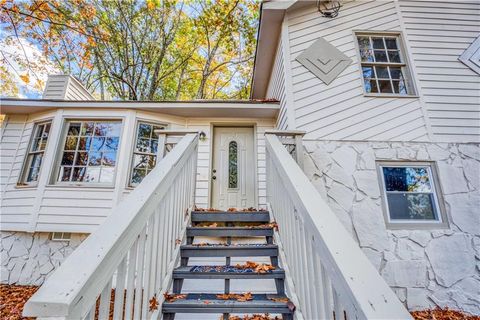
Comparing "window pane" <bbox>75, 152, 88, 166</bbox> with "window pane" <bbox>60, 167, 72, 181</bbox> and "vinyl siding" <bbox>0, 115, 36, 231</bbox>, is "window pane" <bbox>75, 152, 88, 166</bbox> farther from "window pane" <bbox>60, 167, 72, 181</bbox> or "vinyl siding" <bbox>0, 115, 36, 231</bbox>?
"vinyl siding" <bbox>0, 115, 36, 231</bbox>

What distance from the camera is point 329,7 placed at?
4520mm

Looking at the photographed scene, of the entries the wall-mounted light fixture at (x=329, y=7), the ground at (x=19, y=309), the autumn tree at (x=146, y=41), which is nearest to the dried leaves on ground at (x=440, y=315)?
the ground at (x=19, y=309)

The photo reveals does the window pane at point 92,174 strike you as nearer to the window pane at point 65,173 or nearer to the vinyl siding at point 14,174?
the window pane at point 65,173

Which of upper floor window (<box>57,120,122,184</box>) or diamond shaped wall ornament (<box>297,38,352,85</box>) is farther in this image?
upper floor window (<box>57,120,122,184</box>)

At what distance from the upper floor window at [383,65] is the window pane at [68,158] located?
19.5 ft

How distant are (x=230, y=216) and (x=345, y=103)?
2704mm

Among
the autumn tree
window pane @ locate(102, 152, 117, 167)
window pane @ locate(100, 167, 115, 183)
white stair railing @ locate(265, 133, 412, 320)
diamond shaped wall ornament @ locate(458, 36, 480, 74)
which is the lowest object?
white stair railing @ locate(265, 133, 412, 320)

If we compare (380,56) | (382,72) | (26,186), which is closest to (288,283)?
(382,72)

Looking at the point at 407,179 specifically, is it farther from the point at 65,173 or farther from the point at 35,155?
the point at 35,155

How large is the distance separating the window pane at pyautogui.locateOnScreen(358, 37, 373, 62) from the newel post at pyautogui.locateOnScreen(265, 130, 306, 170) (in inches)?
95.5

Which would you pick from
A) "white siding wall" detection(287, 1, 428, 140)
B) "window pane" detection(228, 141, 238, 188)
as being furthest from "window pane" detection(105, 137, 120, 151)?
"white siding wall" detection(287, 1, 428, 140)

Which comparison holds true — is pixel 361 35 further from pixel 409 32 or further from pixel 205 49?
pixel 205 49

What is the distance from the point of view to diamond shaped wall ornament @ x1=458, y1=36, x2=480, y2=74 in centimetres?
421

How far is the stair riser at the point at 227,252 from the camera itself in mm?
2375
